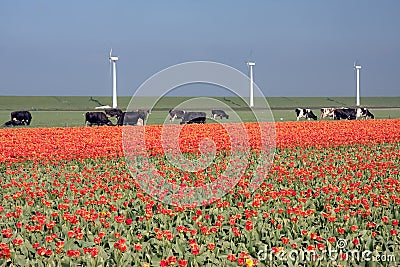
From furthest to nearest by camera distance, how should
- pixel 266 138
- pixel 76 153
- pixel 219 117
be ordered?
1. pixel 219 117
2. pixel 266 138
3. pixel 76 153

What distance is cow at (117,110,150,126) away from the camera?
4666 cm

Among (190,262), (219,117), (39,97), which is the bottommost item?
(190,262)

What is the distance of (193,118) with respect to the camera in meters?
47.5

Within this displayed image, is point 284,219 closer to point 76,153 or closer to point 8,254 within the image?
point 8,254

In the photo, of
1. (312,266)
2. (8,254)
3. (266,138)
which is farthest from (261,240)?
(266,138)

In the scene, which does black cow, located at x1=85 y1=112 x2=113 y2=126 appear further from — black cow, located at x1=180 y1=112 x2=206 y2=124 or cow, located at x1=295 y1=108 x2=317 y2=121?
cow, located at x1=295 y1=108 x2=317 y2=121

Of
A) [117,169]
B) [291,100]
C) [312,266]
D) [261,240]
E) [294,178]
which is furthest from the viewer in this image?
[291,100]

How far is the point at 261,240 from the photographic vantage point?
329 inches

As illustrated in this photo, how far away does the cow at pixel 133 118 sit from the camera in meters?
46.7

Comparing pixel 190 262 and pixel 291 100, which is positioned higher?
pixel 291 100

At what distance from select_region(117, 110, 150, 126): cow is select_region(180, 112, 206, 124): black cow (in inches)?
127

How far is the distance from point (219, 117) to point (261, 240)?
47.8 meters

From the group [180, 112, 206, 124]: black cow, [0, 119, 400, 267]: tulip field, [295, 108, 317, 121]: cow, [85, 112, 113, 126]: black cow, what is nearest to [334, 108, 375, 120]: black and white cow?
[295, 108, 317, 121]: cow

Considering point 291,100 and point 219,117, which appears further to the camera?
point 291,100
